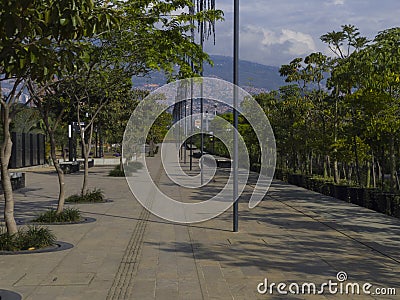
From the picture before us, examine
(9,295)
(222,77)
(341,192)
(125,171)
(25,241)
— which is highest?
(222,77)

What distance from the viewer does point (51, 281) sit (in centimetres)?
917

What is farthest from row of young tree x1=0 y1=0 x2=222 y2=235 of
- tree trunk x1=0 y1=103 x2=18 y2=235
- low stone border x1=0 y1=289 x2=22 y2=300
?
low stone border x1=0 y1=289 x2=22 y2=300

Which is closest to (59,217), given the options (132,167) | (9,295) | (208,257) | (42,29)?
(208,257)

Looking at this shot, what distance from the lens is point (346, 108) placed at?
78.2ft

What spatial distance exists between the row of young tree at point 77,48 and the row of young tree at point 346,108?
13.3 feet

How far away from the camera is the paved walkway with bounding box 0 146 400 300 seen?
28.9ft

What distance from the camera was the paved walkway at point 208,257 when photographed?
8.80 meters

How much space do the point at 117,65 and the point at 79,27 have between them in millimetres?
10579

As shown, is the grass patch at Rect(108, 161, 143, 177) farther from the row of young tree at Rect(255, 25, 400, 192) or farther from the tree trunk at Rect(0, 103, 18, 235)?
the tree trunk at Rect(0, 103, 18, 235)

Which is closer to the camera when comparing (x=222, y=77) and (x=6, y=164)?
(x=6, y=164)

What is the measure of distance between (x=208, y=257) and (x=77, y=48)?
16.8 ft

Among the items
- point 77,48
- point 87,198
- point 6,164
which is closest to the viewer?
point 77,48

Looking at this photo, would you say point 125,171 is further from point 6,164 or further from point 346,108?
point 6,164

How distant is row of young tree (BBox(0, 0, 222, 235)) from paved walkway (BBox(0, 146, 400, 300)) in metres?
1.90
